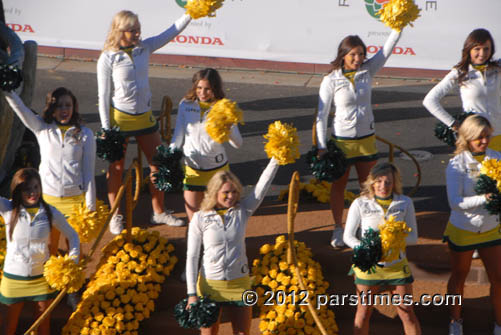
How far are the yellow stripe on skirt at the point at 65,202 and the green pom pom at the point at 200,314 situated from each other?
4.57 ft

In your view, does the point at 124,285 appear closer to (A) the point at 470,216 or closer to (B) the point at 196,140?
(B) the point at 196,140

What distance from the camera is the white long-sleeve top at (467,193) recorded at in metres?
6.65

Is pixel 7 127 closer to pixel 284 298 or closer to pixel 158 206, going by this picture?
pixel 158 206

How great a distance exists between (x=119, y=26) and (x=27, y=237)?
204 cm

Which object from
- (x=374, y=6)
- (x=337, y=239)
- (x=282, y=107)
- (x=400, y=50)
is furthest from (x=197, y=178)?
(x=400, y=50)

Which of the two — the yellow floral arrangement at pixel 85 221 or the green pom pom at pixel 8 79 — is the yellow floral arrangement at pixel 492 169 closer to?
the yellow floral arrangement at pixel 85 221

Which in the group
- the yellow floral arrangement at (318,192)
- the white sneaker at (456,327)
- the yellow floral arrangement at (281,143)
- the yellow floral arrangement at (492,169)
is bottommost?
the white sneaker at (456,327)

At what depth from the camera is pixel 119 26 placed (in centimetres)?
763

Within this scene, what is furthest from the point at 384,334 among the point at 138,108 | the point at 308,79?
the point at 308,79

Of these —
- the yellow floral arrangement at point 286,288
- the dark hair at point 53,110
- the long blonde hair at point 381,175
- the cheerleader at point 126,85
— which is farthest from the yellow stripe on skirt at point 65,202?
the long blonde hair at point 381,175

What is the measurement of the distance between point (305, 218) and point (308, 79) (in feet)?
19.3

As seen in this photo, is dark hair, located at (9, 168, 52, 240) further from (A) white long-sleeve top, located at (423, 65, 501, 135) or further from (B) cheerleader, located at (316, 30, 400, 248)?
(A) white long-sleeve top, located at (423, 65, 501, 135)

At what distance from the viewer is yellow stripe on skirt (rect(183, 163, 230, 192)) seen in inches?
286

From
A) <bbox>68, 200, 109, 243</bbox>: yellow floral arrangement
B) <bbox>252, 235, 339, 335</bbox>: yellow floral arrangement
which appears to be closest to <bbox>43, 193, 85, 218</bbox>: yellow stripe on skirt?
<bbox>68, 200, 109, 243</bbox>: yellow floral arrangement
